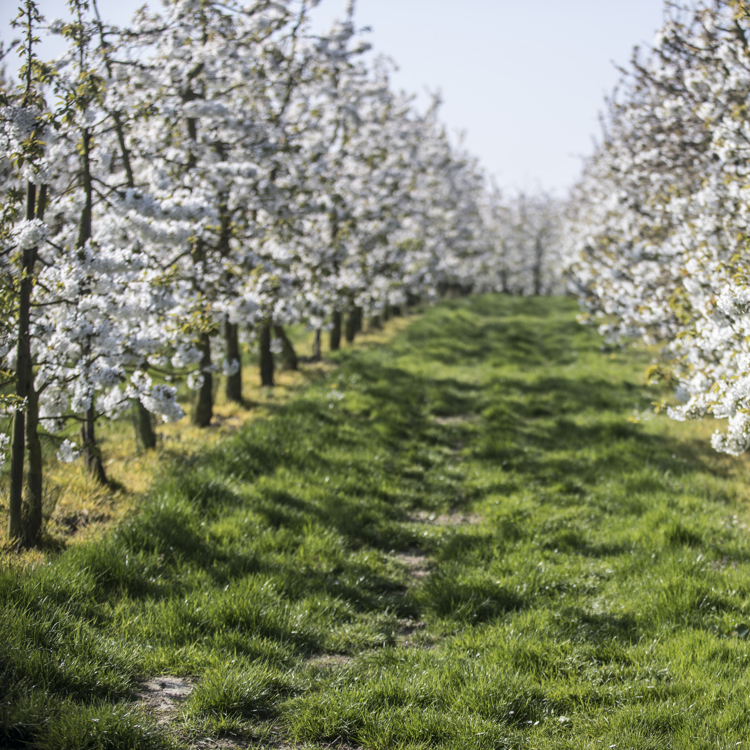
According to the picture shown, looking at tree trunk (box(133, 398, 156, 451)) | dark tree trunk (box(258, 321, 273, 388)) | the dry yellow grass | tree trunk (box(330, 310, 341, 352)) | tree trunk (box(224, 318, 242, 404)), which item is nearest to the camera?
the dry yellow grass

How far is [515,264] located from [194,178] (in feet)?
196

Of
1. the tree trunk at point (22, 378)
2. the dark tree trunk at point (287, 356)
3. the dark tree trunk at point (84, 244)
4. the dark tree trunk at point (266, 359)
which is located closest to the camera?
the tree trunk at point (22, 378)

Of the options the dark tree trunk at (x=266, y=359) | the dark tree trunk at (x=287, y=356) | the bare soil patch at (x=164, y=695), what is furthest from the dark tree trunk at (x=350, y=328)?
the bare soil patch at (x=164, y=695)

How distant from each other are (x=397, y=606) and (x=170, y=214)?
4286 millimetres

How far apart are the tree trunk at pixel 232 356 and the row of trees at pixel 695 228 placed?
676 cm

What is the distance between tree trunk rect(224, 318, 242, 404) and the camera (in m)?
11.6

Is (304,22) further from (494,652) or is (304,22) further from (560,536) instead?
(494,652)

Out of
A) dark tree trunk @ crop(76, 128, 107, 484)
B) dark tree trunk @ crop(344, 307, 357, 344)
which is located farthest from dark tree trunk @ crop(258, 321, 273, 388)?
dark tree trunk @ crop(344, 307, 357, 344)

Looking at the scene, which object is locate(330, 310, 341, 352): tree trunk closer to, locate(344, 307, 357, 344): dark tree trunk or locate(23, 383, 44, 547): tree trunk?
locate(344, 307, 357, 344): dark tree trunk

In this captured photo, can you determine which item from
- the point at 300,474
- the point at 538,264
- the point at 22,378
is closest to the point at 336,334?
the point at 300,474

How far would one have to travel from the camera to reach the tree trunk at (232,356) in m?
11.6

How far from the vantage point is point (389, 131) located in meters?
21.2

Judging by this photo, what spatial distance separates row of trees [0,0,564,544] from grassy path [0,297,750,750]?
1.41 m

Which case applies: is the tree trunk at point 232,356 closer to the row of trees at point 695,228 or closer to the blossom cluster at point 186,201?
the blossom cluster at point 186,201
